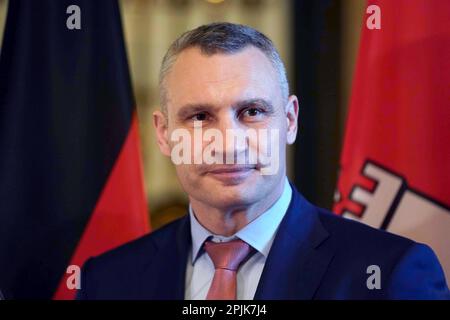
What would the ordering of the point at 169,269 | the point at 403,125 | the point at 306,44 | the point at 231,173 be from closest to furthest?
1. the point at 231,173
2. the point at 169,269
3. the point at 403,125
4. the point at 306,44

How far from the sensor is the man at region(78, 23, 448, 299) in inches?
45.0

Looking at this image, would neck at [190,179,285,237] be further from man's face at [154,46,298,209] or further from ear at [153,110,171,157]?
ear at [153,110,171,157]

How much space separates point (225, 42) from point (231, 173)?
0.24 meters

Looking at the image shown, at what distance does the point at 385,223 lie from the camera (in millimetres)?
1493

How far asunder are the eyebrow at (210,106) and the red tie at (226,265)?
25 centimetres

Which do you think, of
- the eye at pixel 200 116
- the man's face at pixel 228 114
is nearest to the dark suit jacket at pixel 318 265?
the man's face at pixel 228 114

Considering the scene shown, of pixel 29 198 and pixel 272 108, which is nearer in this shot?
pixel 272 108

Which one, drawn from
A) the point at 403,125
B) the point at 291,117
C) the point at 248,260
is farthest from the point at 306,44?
the point at 248,260

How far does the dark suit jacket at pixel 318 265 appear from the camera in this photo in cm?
112

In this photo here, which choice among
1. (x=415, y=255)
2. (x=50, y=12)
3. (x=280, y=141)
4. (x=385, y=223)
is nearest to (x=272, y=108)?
(x=280, y=141)

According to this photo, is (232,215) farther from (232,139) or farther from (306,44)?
(306,44)

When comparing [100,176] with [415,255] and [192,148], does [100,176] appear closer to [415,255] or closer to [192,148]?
[192,148]

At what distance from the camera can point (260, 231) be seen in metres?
1.20
